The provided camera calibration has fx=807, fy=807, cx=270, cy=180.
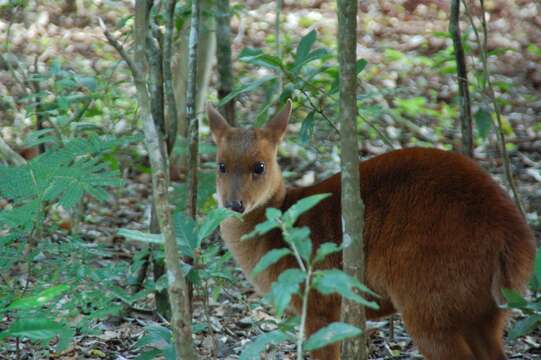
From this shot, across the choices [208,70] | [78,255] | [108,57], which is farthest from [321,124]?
[78,255]

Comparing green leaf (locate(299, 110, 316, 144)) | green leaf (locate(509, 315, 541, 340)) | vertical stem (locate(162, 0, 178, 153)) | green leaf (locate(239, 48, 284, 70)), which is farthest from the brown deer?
green leaf (locate(239, 48, 284, 70))

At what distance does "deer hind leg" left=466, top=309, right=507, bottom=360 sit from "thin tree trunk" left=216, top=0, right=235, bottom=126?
8.94 ft

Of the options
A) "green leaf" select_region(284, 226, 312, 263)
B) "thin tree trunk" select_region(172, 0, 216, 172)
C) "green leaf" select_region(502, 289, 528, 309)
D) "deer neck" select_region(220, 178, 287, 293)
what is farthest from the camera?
"thin tree trunk" select_region(172, 0, 216, 172)

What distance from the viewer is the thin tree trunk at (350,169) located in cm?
321

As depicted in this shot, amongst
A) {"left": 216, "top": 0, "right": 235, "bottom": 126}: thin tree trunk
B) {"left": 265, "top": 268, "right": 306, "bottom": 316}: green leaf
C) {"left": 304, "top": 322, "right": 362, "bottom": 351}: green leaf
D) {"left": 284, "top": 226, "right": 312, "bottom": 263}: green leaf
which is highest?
{"left": 216, "top": 0, "right": 235, "bottom": 126}: thin tree trunk

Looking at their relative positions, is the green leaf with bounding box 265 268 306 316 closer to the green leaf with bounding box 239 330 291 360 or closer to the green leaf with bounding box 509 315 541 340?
the green leaf with bounding box 239 330 291 360

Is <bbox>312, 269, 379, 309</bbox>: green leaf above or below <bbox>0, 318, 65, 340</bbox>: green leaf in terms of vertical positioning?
above

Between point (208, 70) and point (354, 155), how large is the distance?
16.0 feet

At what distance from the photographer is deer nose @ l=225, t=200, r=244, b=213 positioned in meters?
4.80

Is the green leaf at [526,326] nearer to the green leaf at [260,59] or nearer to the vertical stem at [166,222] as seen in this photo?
the vertical stem at [166,222]

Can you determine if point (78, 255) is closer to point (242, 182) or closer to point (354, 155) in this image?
point (242, 182)

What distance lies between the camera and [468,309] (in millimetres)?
3973

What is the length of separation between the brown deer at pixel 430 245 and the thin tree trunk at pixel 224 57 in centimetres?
113

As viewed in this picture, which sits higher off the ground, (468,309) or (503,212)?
(503,212)
